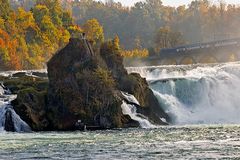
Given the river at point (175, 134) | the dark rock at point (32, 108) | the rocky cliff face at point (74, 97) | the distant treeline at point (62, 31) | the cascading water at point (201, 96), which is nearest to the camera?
the river at point (175, 134)

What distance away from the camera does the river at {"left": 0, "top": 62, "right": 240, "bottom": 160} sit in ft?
143

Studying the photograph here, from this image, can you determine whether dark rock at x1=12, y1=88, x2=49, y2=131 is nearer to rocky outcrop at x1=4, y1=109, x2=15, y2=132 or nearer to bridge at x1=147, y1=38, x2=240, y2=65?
rocky outcrop at x1=4, y1=109, x2=15, y2=132

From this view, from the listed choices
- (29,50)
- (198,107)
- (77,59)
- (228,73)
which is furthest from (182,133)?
(29,50)

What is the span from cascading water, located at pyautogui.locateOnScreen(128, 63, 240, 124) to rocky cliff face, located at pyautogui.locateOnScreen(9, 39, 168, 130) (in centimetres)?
1101

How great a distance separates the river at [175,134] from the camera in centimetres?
4356

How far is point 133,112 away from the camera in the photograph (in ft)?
233

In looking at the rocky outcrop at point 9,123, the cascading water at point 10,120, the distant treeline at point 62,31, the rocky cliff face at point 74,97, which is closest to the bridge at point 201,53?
the distant treeline at point 62,31

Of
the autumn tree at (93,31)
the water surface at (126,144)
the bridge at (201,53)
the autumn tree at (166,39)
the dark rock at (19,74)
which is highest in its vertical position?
the autumn tree at (93,31)

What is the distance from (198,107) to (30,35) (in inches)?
2308

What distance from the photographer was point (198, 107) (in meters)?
81.6

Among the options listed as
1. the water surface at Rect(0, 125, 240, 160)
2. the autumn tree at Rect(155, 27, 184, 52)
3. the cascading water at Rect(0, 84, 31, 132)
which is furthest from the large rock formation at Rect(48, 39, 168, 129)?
the autumn tree at Rect(155, 27, 184, 52)

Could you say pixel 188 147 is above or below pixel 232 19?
below

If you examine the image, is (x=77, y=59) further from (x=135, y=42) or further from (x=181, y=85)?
(x=135, y=42)

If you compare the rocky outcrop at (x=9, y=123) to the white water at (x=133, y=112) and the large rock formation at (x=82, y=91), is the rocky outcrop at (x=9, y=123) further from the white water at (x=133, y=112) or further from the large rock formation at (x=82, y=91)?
the white water at (x=133, y=112)
